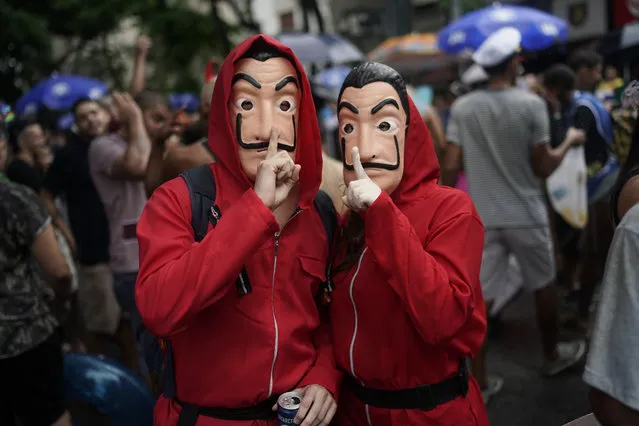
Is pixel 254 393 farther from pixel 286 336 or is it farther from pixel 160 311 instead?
pixel 160 311

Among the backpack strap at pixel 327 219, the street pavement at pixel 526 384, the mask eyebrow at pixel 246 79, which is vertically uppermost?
the mask eyebrow at pixel 246 79

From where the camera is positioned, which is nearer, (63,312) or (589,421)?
(589,421)

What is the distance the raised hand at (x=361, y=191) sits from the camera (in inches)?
68.3

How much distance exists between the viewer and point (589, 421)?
5.94 feet

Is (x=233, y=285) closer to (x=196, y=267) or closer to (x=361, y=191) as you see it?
(x=196, y=267)

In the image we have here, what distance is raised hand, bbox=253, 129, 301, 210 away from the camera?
175cm

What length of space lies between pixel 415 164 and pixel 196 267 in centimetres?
75

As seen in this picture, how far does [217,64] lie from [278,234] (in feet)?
7.87

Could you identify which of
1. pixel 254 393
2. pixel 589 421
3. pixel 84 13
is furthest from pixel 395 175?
pixel 84 13

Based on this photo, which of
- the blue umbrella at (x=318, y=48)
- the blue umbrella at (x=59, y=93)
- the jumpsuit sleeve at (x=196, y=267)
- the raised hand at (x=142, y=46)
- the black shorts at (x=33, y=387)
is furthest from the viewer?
the blue umbrella at (x=318, y=48)

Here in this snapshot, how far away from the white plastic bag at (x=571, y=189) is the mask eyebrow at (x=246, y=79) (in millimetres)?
3765

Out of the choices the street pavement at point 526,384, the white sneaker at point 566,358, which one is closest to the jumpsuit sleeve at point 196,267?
the street pavement at point 526,384

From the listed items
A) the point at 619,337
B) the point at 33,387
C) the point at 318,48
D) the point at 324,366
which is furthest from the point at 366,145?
the point at 318,48

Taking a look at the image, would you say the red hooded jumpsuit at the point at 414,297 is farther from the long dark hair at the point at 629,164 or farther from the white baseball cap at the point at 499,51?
the white baseball cap at the point at 499,51
